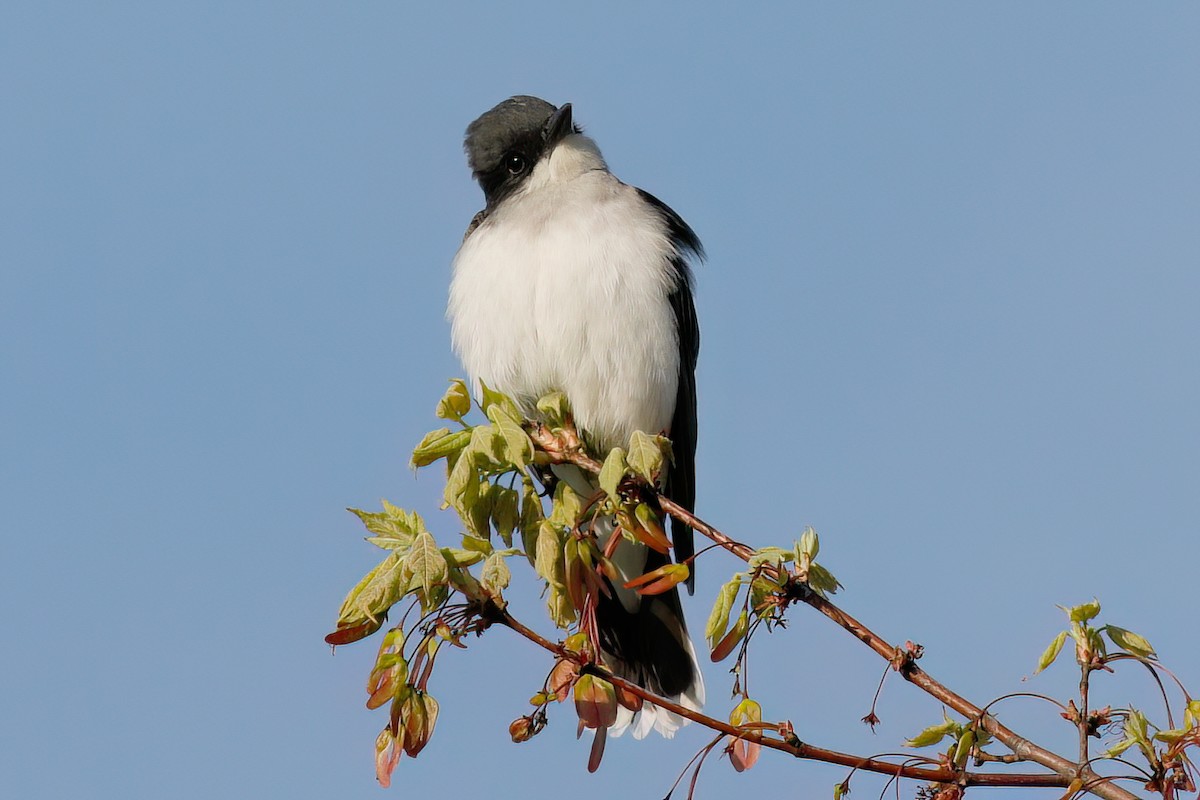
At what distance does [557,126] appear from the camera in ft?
22.6

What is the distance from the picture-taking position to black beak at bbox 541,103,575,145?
6859 millimetres

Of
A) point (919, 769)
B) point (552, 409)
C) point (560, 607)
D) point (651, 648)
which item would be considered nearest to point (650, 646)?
point (651, 648)

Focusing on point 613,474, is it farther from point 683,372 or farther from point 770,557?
point 683,372

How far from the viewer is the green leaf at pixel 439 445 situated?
14.0 ft

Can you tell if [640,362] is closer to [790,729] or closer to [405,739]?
[405,739]

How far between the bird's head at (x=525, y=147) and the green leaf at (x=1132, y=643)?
13.4ft

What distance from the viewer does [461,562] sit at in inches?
147

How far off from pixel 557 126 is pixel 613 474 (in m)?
3.28

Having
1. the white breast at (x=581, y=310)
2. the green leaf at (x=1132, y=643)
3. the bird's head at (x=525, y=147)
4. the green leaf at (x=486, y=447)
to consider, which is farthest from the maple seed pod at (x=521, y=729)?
the bird's head at (x=525, y=147)

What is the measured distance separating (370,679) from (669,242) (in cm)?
331

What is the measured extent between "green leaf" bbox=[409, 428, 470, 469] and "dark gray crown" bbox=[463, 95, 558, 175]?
3.03 m

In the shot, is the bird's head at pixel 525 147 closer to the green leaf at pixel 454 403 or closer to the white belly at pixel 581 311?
the white belly at pixel 581 311

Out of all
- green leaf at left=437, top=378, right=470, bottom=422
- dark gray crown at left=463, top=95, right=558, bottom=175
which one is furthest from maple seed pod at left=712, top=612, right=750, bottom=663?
dark gray crown at left=463, top=95, right=558, bottom=175

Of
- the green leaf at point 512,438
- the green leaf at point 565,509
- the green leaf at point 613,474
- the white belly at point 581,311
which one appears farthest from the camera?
the white belly at point 581,311
